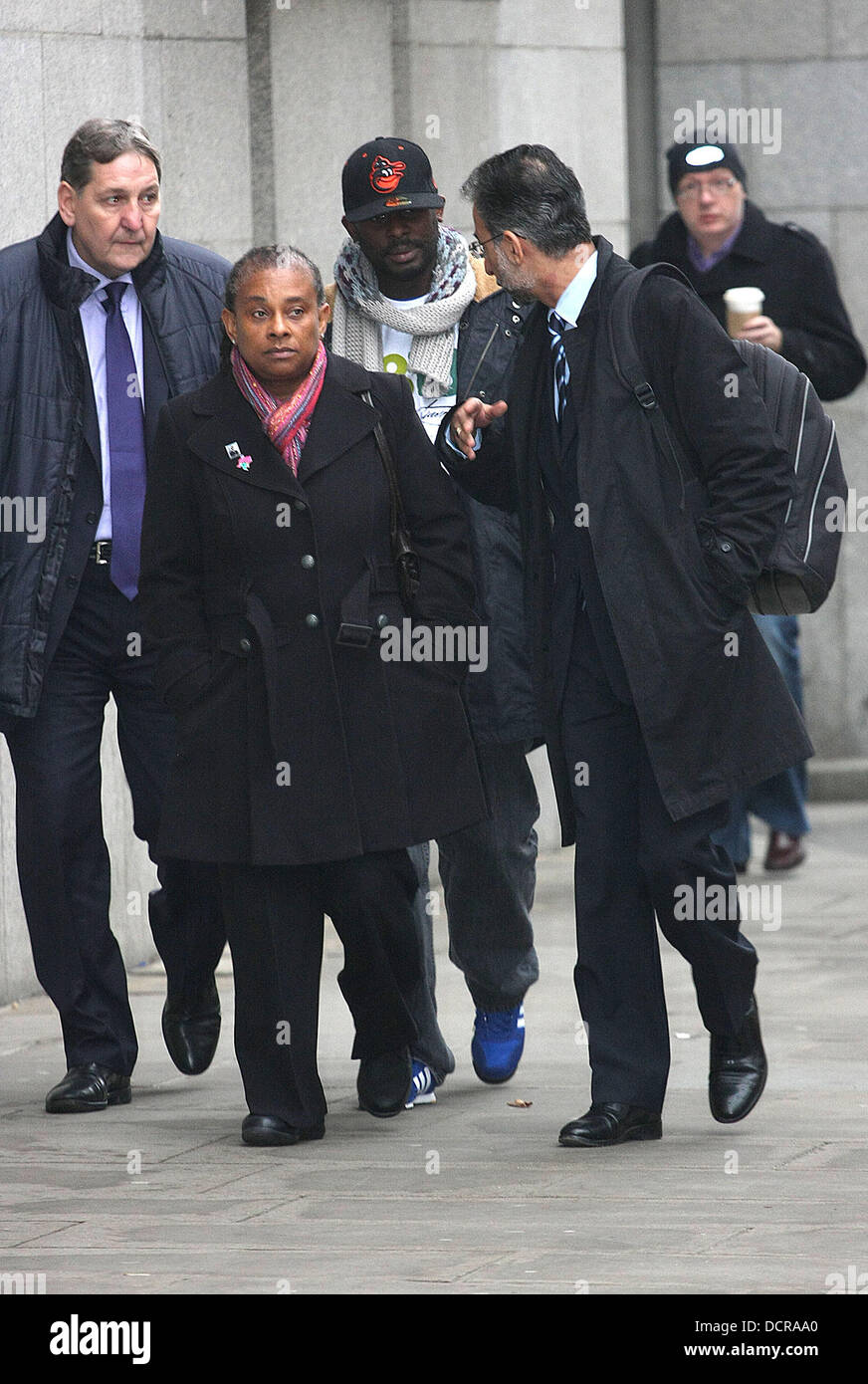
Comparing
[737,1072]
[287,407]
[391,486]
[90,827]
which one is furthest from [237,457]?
[737,1072]

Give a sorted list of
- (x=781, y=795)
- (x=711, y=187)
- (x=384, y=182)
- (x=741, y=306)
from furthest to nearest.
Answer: (x=781, y=795) → (x=711, y=187) → (x=741, y=306) → (x=384, y=182)

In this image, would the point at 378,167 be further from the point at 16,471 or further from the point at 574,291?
the point at 16,471

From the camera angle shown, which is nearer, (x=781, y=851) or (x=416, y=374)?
(x=416, y=374)

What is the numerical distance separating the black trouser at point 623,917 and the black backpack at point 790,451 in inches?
15.5

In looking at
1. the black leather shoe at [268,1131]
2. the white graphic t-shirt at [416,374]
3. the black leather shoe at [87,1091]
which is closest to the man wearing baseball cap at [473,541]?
the white graphic t-shirt at [416,374]

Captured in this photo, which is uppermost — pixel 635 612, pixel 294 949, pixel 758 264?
pixel 758 264

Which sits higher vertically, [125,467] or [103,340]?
[103,340]

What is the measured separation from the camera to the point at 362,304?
6.22 meters

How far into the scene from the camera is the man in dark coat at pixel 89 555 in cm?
620

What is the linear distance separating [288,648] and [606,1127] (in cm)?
118

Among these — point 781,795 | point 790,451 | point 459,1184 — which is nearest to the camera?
point 459,1184

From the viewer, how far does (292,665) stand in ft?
18.9

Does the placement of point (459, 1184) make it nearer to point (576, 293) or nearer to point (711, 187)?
point (576, 293)

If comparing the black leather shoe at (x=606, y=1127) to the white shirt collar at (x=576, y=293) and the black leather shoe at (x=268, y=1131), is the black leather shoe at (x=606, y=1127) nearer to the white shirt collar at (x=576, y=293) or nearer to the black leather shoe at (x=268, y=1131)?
the black leather shoe at (x=268, y=1131)
